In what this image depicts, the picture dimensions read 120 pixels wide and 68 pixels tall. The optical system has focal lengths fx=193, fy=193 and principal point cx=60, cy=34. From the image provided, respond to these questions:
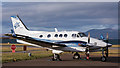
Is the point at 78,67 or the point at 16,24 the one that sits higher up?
the point at 16,24

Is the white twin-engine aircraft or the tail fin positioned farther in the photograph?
the tail fin

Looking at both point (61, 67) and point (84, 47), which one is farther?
point (84, 47)

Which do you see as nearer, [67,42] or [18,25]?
[67,42]

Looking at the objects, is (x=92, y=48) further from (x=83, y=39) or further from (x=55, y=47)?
(x=55, y=47)

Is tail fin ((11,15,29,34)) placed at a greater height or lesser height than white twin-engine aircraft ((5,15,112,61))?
greater

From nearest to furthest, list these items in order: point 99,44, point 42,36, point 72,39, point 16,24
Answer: point 99,44, point 72,39, point 42,36, point 16,24

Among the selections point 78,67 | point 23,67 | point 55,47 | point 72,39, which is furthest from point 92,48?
point 23,67

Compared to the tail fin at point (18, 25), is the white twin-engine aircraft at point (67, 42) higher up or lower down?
lower down

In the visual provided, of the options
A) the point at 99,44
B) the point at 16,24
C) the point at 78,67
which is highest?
the point at 16,24

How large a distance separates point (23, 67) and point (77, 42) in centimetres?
1006

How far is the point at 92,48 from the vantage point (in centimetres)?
2602

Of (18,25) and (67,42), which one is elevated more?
(18,25)

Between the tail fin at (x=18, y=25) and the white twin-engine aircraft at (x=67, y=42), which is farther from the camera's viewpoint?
the tail fin at (x=18, y=25)

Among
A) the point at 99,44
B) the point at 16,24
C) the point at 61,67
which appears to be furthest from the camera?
the point at 16,24
